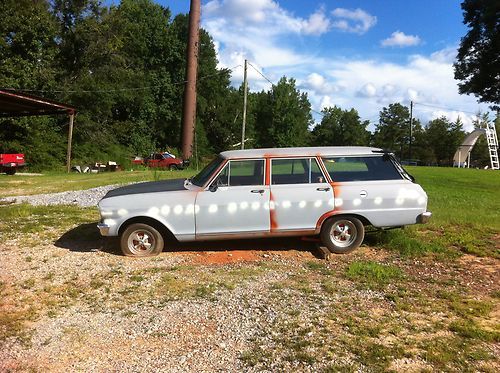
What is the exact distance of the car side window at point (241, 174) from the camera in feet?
21.9

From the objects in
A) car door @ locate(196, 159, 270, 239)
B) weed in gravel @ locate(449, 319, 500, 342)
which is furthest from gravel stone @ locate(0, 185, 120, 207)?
weed in gravel @ locate(449, 319, 500, 342)

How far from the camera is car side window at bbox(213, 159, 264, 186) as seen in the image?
6.69m

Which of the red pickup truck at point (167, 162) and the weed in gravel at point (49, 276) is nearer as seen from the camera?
the weed in gravel at point (49, 276)

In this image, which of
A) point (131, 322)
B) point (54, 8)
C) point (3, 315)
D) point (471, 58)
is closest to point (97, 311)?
point (131, 322)

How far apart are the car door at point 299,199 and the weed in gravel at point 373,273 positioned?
0.94 m

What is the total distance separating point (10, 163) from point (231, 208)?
83.1ft

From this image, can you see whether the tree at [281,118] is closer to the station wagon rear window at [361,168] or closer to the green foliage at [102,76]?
the green foliage at [102,76]

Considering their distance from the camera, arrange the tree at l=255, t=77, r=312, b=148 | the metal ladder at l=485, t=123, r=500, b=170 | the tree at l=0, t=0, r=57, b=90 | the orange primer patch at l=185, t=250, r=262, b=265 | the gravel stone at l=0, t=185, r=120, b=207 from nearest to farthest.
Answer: the orange primer patch at l=185, t=250, r=262, b=265 < the gravel stone at l=0, t=185, r=120, b=207 < the tree at l=0, t=0, r=57, b=90 < the metal ladder at l=485, t=123, r=500, b=170 < the tree at l=255, t=77, r=312, b=148

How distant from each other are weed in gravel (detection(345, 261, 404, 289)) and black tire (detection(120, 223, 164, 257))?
2773mm

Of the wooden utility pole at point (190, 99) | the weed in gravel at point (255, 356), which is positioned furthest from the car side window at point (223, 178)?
the wooden utility pole at point (190, 99)

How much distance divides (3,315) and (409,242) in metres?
5.66

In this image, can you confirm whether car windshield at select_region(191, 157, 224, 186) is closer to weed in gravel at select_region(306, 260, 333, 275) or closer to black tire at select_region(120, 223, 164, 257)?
black tire at select_region(120, 223, 164, 257)

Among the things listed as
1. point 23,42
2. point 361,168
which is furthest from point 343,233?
point 23,42

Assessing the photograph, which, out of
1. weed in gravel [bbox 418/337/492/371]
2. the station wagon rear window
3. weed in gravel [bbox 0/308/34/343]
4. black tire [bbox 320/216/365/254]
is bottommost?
weed in gravel [bbox 0/308/34/343]
